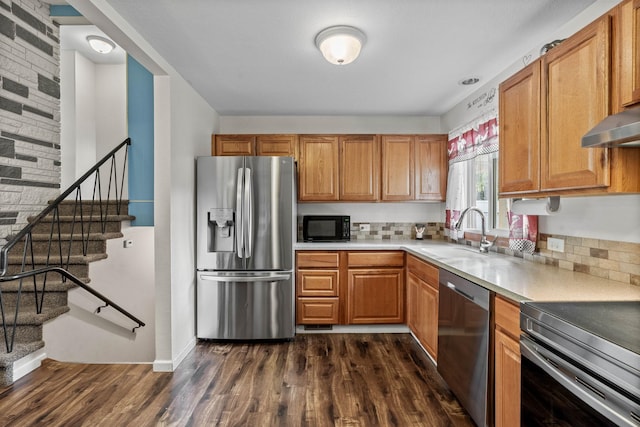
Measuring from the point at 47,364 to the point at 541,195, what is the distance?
12.5 feet

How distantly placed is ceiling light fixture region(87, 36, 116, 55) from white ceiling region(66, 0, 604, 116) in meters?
1.10

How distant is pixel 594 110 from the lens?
146 cm

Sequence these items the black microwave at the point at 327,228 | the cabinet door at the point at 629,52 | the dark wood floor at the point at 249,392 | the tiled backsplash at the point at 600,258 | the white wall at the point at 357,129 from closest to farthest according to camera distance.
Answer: the cabinet door at the point at 629,52 < the tiled backsplash at the point at 600,258 < the dark wood floor at the point at 249,392 < the black microwave at the point at 327,228 < the white wall at the point at 357,129

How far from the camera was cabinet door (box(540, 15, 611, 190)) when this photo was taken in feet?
4.67

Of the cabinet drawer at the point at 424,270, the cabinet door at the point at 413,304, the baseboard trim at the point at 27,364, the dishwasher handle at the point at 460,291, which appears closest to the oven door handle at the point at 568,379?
the dishwasher handle at the point at 460,291

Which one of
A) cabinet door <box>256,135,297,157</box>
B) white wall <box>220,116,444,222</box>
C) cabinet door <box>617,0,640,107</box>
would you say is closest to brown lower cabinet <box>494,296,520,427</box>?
cabinet door <box>617,0,640,107</box>

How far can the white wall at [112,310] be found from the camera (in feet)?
11.6

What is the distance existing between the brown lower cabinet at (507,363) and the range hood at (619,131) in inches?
29.7

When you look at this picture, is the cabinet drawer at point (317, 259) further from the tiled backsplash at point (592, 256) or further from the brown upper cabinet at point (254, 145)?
the tiled backsplash at point (592, 256)

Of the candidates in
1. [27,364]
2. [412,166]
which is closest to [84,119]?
[27,364]

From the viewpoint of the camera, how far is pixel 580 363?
1.08m

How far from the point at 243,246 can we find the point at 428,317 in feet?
5.77

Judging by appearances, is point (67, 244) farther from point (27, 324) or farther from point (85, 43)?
point (85, 43)

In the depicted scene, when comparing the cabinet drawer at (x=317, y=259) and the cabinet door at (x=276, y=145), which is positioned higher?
the cabinet door at (x=276, y=145)
